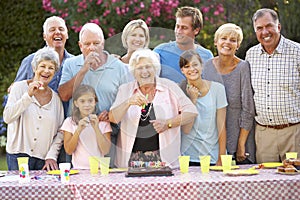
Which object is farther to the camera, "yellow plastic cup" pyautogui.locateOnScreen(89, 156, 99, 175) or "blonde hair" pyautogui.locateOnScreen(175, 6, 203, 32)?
"blonde hair" pyautogui.locateOnScreen(175, 6, 203, 32)

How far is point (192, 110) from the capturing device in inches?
177

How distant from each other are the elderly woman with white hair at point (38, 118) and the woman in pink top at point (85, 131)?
16cm

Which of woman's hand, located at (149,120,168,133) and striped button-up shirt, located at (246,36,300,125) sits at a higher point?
striped button-up shirt, located at (246,36,300,125)

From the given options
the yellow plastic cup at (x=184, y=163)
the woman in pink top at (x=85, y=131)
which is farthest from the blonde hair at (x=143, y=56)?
the yellow plastic cup at (x=184, y=163)

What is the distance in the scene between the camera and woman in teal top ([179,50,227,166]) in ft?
14.6

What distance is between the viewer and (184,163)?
4250 mm

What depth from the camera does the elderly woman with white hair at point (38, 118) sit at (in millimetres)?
4586

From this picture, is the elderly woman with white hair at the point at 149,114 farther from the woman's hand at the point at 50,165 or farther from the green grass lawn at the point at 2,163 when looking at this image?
the green grass lawn at the point at 2,163

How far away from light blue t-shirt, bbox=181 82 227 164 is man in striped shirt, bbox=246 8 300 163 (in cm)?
36

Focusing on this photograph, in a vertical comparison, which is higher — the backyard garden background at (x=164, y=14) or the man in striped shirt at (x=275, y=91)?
the backyard garden background at (x=164, y=14)

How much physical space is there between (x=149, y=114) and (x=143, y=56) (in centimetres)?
37

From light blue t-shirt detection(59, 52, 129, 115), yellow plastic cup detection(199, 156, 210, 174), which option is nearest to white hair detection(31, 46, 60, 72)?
light blue t-shirt detection(59, 52, 129, 115)

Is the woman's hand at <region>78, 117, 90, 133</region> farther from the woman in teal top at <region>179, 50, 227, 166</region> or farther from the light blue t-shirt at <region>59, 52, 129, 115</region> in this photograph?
the woman in teal top at <region>179, 50, 227, 166</region>

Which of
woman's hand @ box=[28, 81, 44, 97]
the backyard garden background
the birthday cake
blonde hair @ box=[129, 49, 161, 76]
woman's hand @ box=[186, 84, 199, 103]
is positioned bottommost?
the birthday cake
